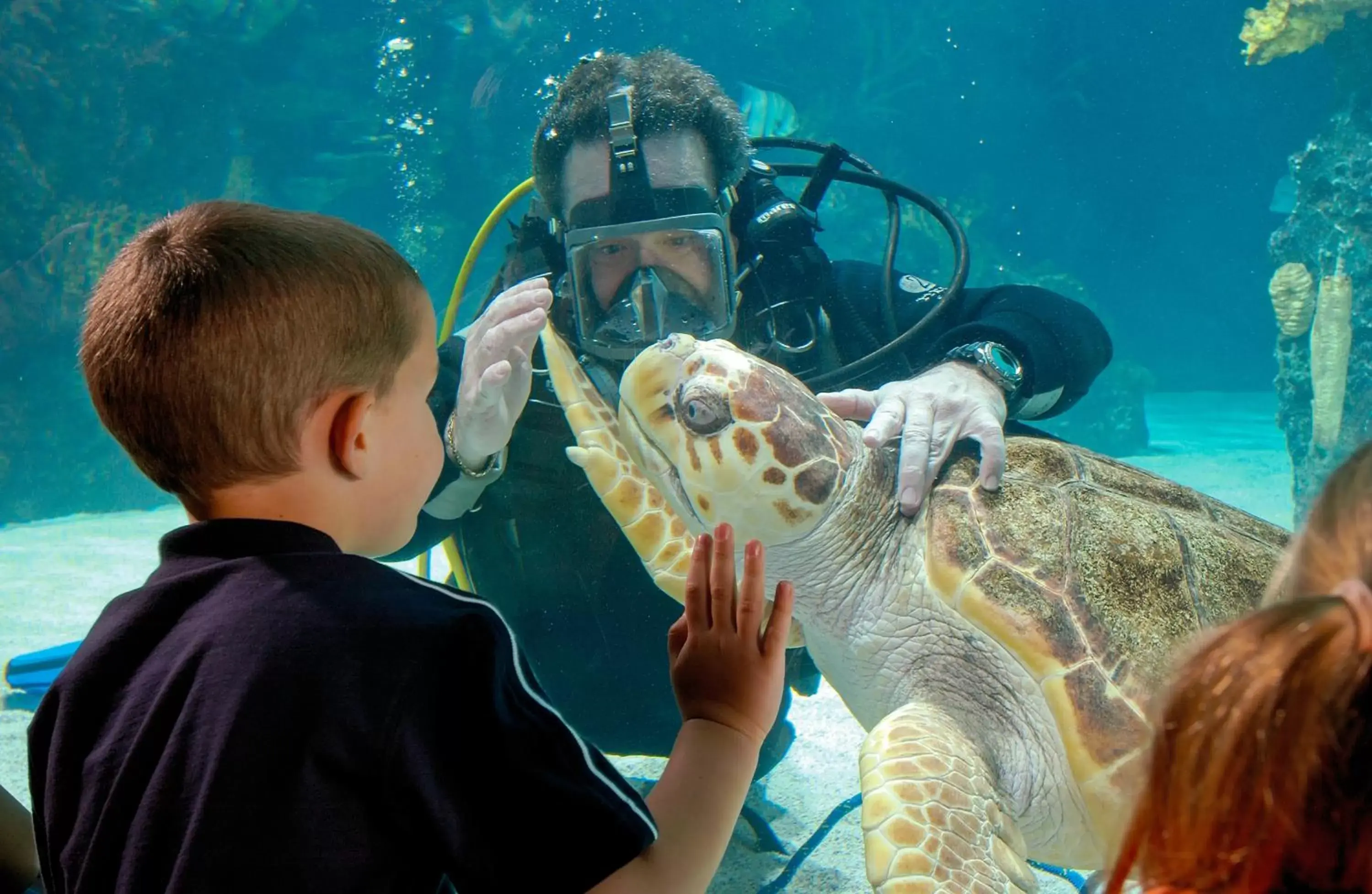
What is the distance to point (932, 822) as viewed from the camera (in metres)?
1.24

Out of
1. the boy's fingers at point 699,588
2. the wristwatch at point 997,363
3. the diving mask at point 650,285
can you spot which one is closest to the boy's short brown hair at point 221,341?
the boy's fingers at point 699,588

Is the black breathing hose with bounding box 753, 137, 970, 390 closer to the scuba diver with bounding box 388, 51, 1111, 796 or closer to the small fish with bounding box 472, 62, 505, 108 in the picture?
the scuba diver with bounding box 388, 51, 1111, 796

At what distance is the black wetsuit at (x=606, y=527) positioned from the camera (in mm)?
2082

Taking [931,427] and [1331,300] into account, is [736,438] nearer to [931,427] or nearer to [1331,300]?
[931,427]

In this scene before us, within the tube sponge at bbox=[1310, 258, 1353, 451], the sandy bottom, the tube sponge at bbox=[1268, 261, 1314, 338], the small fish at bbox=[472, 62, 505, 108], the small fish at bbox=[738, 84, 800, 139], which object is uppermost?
the small fish at bbox=[738, 84, 800, 139]

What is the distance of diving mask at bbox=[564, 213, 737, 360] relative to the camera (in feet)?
6.75

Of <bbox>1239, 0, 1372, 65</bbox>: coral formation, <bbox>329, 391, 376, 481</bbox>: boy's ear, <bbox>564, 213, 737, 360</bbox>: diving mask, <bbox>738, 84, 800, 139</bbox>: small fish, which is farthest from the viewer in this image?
<bbox>738, 84, 800, 139</bbox>: small fish

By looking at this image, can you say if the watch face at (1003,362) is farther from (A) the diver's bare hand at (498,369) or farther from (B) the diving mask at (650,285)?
(A) the diver's bare hand at (498,369)

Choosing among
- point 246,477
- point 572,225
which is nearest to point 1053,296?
point 572,225

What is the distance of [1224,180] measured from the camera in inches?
806

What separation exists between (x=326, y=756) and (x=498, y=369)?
3.46ft

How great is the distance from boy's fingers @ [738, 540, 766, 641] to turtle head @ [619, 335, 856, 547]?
2.49ft

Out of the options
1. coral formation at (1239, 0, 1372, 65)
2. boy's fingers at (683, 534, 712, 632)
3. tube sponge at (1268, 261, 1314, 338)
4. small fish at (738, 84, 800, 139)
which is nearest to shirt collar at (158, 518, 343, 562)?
boy's fingers at (683, 534, 712, 632)

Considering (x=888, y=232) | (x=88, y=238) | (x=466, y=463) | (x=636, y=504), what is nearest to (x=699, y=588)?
(x=636, y=504)
